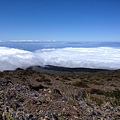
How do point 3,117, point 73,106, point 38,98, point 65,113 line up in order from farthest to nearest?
A: point 38,98
point 73,106
point 65,113
point 3,117

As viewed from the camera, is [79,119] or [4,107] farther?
[4,107]

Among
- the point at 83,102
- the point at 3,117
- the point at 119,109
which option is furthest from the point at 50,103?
the point at 119,109

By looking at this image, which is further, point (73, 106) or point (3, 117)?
point (73, 106)

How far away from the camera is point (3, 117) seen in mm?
6977

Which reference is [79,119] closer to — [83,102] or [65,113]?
[65,113]

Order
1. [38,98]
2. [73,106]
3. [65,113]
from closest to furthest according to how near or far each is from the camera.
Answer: [65,113] < [73,106] < [38,98]

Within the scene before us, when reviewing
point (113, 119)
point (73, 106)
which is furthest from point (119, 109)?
point (73, 106)

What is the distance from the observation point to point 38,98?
8883 mm

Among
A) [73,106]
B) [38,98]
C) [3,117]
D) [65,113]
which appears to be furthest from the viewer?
[38,98]

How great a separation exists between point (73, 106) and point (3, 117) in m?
2.51

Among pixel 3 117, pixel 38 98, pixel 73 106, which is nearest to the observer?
pixel 3 117

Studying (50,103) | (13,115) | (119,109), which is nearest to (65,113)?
(50,103)

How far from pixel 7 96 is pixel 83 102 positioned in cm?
294

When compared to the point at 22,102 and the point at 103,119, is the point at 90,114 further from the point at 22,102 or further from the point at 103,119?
the point at 22,102
